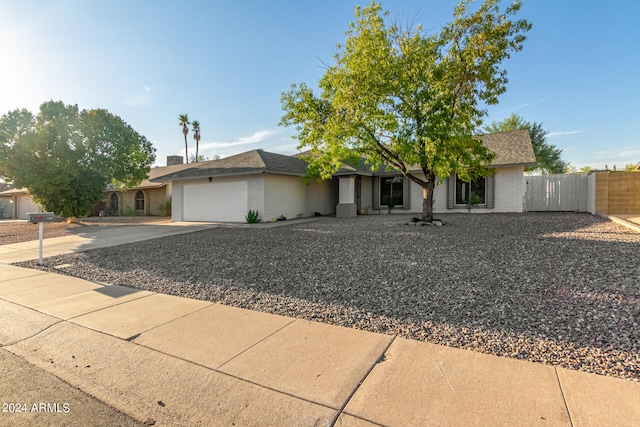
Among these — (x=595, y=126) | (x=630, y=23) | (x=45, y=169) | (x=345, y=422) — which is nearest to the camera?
(x=345, y=422)

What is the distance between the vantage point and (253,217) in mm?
15828

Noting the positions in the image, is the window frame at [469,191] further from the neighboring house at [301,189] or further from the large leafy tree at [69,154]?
the large leafy tree at [69,154]

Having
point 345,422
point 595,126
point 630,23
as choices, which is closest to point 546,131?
point 595,126

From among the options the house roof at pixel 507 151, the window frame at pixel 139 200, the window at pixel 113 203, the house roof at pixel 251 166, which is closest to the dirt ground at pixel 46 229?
the house roof at pixel 251 166

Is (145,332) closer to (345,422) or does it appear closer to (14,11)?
(345,422)

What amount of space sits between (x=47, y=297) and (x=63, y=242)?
25.9 ft

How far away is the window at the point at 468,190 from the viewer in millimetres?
17656

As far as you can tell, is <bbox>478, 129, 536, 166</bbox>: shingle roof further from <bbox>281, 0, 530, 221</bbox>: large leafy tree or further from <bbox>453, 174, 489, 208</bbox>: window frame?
<bbox>281, 0, 530, 221</bbox>: large leafy tree

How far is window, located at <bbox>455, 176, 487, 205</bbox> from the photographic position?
57.9ft

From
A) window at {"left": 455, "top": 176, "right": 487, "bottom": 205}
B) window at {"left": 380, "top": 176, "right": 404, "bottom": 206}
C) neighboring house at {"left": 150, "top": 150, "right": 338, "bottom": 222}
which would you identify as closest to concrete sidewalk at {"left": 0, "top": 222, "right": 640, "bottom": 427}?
neighboring house at {"left": 150, "top": 150, "right": 338, "bottom": 222}

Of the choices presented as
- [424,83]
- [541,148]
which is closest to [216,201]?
[424,83]

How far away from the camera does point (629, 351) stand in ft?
9.77

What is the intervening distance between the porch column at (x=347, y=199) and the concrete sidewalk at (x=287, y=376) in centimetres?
1412

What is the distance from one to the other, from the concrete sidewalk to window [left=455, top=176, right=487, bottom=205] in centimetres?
1646
